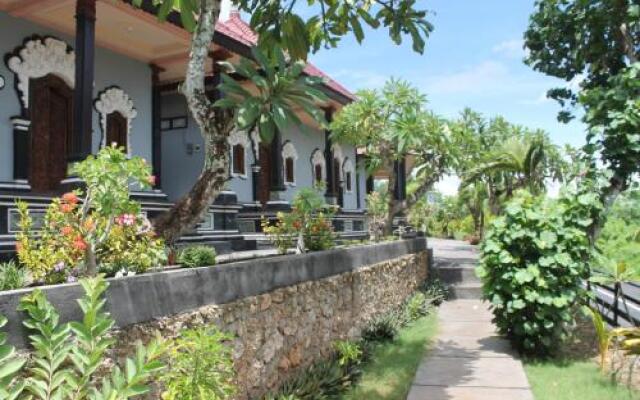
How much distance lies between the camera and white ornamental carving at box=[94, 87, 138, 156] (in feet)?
35.4

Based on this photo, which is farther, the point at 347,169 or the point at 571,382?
the point at 347,169

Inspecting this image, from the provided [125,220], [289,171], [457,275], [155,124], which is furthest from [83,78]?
[289,171]

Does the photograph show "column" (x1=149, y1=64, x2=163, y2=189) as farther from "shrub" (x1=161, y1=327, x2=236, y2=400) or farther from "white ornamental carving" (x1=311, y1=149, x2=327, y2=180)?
"shrub" (x1=161, y1=327, x2=236, y2=400)

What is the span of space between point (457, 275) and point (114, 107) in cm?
848

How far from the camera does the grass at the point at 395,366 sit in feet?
19.2

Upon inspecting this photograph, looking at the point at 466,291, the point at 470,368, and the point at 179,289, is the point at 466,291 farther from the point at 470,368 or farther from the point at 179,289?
the point at 179,289

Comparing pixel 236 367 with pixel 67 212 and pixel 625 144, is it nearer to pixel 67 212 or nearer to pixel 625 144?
pixel 67 212

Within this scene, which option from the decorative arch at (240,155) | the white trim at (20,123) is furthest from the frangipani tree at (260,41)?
the decorative arch at (240,155)

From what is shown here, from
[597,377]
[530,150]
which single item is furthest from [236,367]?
[530,150]

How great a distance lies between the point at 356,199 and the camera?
2320 centimetres

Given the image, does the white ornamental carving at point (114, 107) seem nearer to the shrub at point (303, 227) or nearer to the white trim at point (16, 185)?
the white trim at point (16, 185)

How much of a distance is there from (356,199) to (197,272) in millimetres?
19235

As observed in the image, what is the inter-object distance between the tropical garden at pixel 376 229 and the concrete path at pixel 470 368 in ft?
0.72

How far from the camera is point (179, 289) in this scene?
3930 mm
